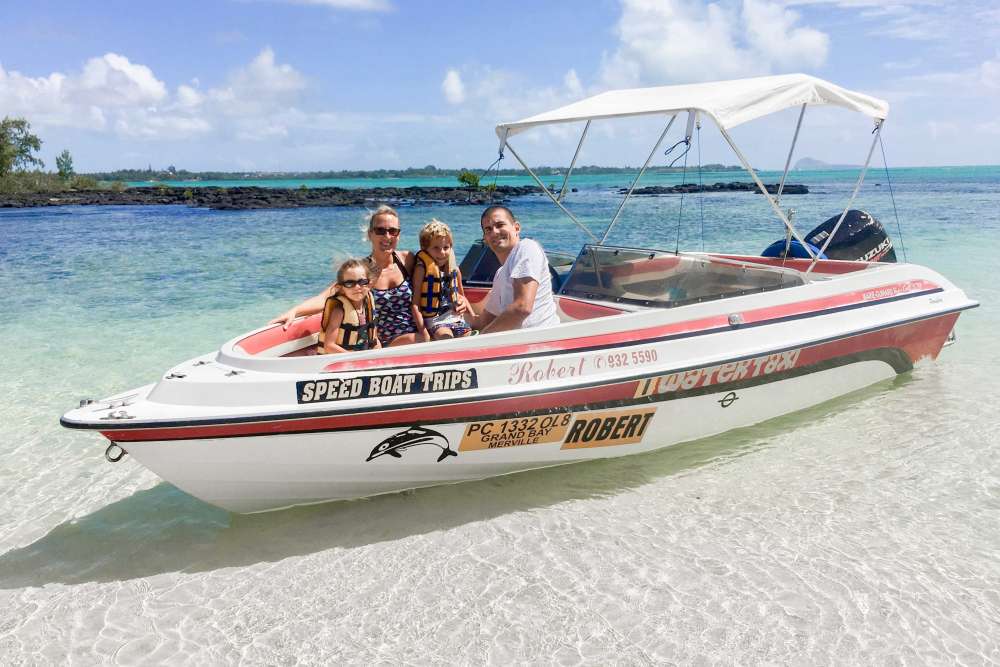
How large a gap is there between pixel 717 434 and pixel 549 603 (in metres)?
2.17

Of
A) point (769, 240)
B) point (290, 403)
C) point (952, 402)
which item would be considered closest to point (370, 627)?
point (290, 403)

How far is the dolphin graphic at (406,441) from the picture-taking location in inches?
150

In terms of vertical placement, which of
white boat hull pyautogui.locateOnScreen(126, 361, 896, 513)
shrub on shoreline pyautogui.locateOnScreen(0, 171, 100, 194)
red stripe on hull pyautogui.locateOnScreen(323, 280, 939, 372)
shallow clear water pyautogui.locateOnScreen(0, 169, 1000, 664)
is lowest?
shallow clear water pyautogui.locateOnScreen(0, 169, 1000, 664)

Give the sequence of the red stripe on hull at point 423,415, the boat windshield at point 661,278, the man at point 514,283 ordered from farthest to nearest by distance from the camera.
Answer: the boat windshield at point 661,278
the man at point 514,283
the red stripe on hull at point 423,415

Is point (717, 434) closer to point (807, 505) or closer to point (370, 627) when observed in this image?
point (807, 505)

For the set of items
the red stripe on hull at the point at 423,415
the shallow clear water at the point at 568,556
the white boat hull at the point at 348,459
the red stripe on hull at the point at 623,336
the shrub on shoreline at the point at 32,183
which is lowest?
the shallow clear water at the point at 568,556

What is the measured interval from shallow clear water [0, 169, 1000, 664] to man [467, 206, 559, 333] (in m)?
1.02

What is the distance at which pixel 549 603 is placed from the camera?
132 inches

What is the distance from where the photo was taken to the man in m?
4.34

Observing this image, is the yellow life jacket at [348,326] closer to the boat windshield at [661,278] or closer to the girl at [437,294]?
the girl at [437,294]

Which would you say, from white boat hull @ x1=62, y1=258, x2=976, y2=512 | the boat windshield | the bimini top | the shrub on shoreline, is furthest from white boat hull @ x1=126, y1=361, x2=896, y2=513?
the shrub on shoreline

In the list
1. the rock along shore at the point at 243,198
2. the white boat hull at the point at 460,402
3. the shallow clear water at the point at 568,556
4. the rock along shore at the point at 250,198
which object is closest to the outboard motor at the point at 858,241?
the shallow clear water at the point at 568,556

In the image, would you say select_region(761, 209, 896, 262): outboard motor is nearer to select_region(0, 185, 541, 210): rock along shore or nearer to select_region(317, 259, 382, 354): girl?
select_region(317, 259, 382, 354): girl

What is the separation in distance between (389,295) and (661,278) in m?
1.98
